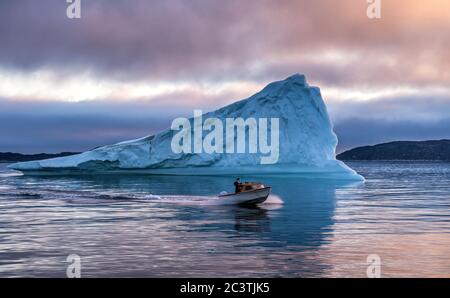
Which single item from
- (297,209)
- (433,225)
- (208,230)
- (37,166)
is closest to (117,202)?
(297,209)

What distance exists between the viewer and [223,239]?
17438 millimetres

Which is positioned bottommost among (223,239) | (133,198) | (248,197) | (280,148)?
(223,239)

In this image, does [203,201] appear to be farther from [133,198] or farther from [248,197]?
[133,198]

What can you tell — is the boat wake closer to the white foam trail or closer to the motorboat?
the white foam trail

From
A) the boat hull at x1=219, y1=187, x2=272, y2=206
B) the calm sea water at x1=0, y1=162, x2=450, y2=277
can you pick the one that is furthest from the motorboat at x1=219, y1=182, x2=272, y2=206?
the calm sea water at x1=0, y1=162, x2=450, y2=277

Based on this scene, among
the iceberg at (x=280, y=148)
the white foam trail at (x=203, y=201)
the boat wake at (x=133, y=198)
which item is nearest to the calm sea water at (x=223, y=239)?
the white foam trail at (x=203, y=201)

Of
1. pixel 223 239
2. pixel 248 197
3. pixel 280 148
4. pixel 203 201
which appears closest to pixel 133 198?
pixel 203 201

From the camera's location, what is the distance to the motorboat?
2902cm

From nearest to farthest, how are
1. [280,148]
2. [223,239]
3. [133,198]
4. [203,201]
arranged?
1. [223,239]
2. [203,201]
3. [133,198]
4. [280,148]

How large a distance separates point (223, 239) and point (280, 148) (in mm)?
38993

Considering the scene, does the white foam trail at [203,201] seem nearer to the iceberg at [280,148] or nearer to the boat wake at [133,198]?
the boat wake at [133,198]

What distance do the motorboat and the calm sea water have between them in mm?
506
